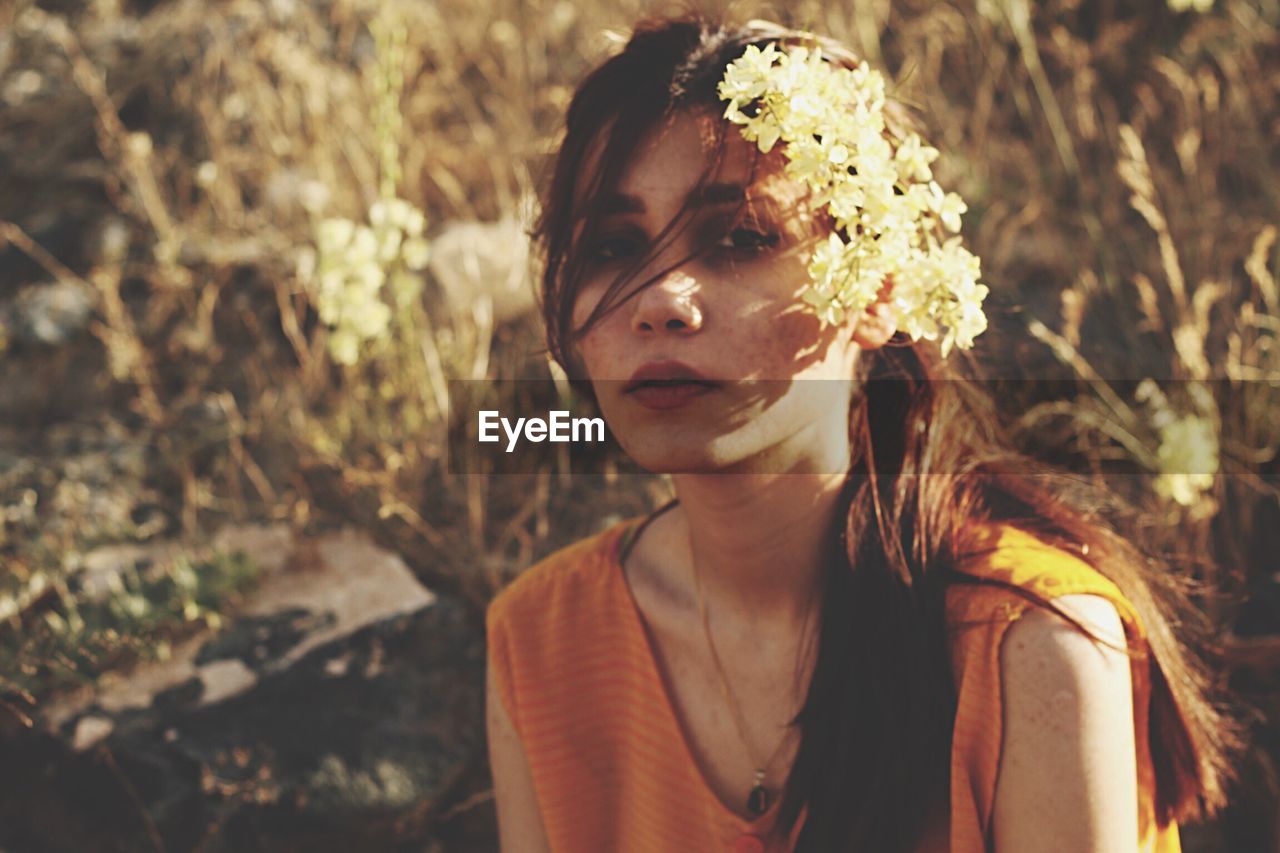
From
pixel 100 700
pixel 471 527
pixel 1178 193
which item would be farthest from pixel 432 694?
pixel 1178 193

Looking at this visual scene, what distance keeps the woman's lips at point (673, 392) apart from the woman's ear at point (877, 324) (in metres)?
0.29

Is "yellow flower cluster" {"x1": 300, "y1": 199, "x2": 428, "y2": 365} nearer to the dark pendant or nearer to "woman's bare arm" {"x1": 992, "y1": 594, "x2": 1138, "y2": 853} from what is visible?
the dark pendant

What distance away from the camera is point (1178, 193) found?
10.6 ft

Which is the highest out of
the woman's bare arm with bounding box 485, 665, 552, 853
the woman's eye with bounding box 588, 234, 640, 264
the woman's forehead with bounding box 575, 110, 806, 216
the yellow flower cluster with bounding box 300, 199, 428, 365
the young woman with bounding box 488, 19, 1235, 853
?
the yellow flower cluster with bounding box 300, 199, 428, 365

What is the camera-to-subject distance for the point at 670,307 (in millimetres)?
1462

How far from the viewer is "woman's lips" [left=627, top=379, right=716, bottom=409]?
148 cm

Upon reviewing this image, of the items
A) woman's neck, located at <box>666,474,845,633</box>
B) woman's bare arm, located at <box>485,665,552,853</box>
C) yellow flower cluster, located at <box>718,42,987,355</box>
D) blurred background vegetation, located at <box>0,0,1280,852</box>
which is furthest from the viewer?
blurred background vegetation, located at <box>0,0,1280,852</box>

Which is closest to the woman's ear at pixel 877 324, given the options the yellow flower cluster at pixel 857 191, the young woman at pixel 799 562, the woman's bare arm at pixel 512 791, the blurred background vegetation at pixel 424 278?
the young woman at pixel 799 562

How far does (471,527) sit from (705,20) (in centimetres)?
159

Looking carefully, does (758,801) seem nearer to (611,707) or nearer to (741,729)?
(741,729)

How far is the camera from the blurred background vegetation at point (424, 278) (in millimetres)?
2512

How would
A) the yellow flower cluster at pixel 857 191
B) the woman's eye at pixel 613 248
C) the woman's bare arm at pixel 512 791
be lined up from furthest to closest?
the woman's bare arm at pixel 512 791
the woman's eye at pixel 613 248
the yellow flower cluster at pixel 857 191

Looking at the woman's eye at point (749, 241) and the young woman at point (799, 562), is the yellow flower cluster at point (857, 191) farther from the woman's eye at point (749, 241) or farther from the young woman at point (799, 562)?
the woman's eye at point (749, 241)

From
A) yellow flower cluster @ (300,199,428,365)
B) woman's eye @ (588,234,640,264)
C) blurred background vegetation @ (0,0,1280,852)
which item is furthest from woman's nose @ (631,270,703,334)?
yellow flower cluster @ (300,199,428,365)
